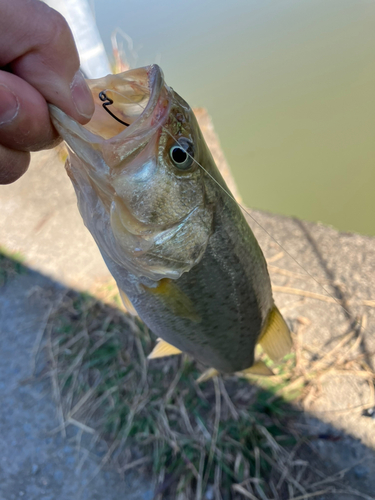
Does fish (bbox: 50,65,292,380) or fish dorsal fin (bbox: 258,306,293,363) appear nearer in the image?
fish (bbox: 50,65,292,380)

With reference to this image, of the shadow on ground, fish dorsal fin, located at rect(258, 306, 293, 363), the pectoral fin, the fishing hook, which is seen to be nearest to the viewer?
the fishing hook

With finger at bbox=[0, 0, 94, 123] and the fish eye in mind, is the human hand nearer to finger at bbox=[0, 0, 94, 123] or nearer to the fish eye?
finger at bbox=[0, 0, 94, 123]

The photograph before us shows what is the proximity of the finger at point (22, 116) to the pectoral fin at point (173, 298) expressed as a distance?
0.59 m

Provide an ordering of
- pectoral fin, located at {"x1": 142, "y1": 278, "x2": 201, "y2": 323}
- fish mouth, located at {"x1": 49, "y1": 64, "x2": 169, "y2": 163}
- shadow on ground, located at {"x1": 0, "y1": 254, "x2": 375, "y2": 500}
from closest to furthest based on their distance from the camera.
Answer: fish mouth, located at {"x1": 49, "y1": 64, "x2": 169, "y2": 163} → pectoral fin, located at {"x1": 142, "y1": 278, "x2": 201, "y2": 323} → shadow on ground, located at {"x1": 0, "y1": 254, "x2": 375, "y2": 500}

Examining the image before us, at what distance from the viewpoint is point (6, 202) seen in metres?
3.64

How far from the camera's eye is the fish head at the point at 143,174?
905 millimetres

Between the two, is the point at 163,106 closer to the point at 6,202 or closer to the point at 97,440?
the point at 97,440

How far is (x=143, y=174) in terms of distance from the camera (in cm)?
95

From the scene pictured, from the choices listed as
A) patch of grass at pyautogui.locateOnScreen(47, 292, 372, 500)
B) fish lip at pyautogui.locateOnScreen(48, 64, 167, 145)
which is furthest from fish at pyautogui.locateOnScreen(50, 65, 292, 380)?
patch of grass at pyautogui.locateOnScreen(47, 292, 372, 500)

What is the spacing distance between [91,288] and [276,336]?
1847 millimetres

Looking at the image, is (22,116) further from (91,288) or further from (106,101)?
(91,288)

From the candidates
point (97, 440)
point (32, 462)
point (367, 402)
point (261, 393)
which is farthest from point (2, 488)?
point (367, 402)

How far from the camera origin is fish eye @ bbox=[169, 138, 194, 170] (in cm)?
98

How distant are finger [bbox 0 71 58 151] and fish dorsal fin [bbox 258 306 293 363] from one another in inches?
45.4
